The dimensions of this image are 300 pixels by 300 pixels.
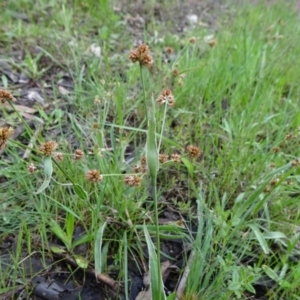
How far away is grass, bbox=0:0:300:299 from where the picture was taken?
38.2 inches

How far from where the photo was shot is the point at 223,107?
5.24ft

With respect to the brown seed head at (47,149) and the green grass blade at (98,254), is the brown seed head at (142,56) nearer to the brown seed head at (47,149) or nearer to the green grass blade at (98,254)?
the brown seed head at (47,149)

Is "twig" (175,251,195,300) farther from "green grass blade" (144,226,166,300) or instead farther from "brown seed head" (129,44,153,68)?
"brown seed head" (129,44,153,68)

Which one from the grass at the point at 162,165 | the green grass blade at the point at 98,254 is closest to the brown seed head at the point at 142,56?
the grass at the point at 162,165

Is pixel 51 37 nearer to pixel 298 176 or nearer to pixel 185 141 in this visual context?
pixel 185 141

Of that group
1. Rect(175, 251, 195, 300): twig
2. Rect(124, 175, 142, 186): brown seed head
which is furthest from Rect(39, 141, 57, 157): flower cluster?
Rect(175, 251, 195, 300): twig

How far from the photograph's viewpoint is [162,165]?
3.72 feet

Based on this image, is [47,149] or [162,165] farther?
[162,165]

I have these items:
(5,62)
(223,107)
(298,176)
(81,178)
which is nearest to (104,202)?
(81,178)

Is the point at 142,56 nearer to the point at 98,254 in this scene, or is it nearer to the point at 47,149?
the point at 47,149

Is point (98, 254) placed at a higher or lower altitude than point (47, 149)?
lower

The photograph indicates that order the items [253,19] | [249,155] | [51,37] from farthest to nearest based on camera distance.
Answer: [253,19], [51,37], [249,155]

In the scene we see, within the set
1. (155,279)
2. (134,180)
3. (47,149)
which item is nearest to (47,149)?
(47,149)

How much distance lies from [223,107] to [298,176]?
529mm
